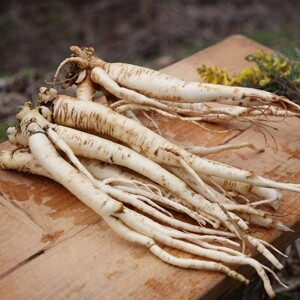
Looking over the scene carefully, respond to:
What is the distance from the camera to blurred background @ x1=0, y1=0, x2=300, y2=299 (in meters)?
3.56

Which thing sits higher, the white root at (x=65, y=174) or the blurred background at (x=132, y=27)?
the white root at (x=65, y=174)

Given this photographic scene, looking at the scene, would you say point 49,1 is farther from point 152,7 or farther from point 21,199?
point 21,199

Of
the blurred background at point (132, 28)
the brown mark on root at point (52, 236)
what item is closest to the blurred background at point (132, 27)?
the blurred background at point (132, 28)

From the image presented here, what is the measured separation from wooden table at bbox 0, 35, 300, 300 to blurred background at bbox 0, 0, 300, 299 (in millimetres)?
1733

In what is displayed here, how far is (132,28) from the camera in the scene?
3.87 metres

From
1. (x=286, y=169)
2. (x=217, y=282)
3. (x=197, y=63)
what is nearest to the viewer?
(x=217, y=282)

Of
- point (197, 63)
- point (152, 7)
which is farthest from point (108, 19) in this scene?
point (197, 63)

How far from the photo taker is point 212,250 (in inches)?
53.2

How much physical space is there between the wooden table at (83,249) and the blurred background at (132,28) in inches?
68.2

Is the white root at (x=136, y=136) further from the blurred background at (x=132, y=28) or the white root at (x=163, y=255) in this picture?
the blurred background at (x=132, y=28)

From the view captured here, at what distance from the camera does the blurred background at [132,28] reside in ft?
11.7

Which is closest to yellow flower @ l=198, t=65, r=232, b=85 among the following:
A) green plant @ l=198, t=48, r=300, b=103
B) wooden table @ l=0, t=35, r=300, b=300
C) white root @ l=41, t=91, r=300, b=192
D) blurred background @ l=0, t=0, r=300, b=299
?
green plant @ l=198, t=48, r=300, b=103

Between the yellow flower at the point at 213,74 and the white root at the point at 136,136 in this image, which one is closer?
the white root at the point at 136,136

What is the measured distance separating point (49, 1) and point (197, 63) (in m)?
2.05
